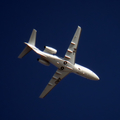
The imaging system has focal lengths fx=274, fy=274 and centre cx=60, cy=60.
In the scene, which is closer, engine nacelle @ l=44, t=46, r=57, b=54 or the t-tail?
engine nacelle @ l=44, t=46, r=57, b=54

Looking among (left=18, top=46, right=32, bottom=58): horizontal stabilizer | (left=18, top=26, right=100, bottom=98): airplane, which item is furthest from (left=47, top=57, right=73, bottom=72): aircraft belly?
(left=18, top=46, right=32, bottom=58): horizontal stabilizer

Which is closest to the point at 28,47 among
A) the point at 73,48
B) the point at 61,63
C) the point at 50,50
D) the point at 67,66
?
the point at 50,50

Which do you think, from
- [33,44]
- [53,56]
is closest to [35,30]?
[33,44]

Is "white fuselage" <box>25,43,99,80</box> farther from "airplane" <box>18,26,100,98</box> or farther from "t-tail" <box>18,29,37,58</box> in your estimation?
"t-tail" <box>18,29,37,58</box>

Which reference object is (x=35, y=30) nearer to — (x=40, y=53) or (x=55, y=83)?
(x=40, y=53)

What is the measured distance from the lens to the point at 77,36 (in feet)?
184

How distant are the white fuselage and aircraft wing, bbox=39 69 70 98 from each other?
147cm

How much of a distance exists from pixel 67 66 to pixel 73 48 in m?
4.07

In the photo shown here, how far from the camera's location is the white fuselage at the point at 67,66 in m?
57.3

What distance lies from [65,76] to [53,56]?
5.60 metres

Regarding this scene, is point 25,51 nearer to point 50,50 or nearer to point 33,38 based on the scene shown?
point 33,38

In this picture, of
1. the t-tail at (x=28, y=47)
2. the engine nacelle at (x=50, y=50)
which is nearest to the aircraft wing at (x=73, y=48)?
the engine nacelle at (x=50, y=50)

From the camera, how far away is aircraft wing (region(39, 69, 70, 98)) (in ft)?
195

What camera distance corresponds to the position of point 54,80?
60812mm
